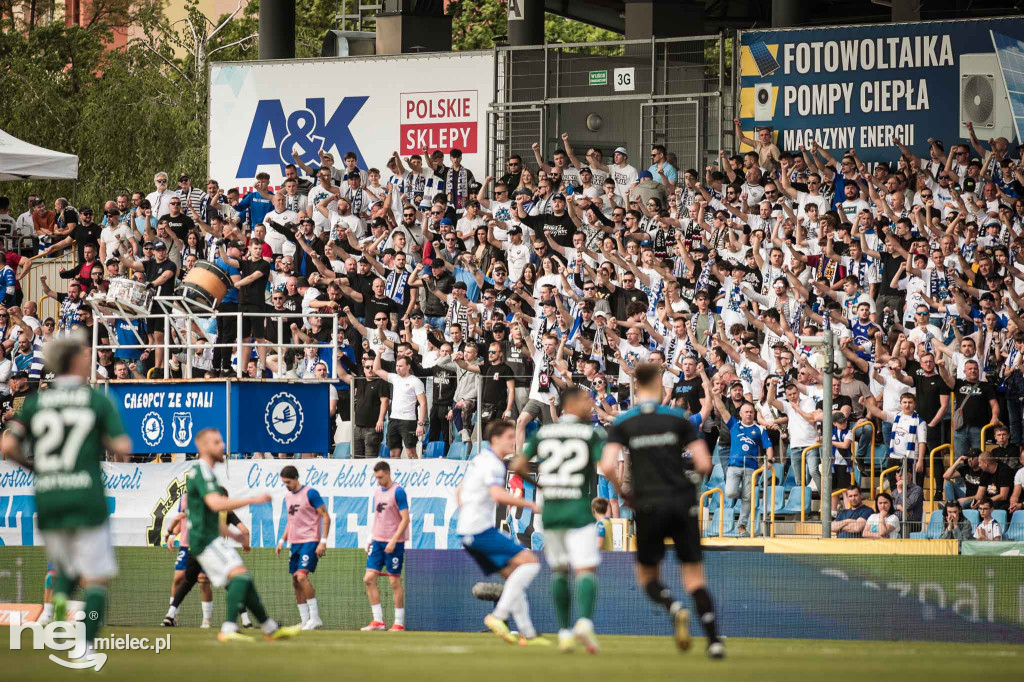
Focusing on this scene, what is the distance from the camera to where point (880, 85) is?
28.0 metres

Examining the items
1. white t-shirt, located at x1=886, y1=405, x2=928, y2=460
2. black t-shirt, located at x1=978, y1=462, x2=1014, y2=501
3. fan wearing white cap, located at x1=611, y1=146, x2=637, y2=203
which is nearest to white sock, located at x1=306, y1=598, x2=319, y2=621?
white t-shirt, located at x1=886, y1=405, x2=928, y2=460

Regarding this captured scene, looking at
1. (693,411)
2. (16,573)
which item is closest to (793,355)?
(693,411)

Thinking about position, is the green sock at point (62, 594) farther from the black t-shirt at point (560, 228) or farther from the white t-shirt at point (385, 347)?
the black t-shirt at point (560, 228)

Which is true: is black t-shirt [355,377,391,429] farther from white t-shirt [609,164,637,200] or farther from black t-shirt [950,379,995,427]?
black t-shirt [950,379,995,427]

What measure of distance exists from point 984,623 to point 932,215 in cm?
831

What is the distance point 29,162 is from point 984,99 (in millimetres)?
16340

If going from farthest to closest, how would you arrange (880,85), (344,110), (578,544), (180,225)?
(344,110)
(180,225)
(880,85)
(578,544)

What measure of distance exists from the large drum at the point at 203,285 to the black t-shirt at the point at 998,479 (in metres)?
10.8

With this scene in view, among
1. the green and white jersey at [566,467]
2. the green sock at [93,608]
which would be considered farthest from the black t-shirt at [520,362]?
the green sock at [93,608]

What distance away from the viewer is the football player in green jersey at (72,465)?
1081 centimetres

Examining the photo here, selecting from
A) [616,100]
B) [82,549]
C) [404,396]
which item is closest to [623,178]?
[616,100]

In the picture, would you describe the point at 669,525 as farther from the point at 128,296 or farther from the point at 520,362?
the point at 128,296

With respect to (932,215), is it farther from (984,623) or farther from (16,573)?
(16,573)

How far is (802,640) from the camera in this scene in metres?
16.8
